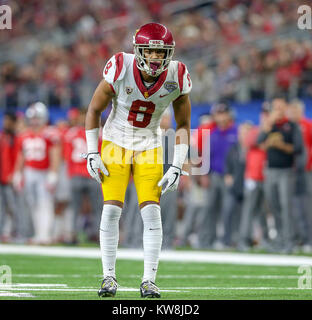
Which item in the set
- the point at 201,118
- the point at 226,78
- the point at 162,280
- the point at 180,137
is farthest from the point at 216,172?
the point at 180,137

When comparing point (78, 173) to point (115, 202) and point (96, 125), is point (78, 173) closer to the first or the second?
point (96, 125)

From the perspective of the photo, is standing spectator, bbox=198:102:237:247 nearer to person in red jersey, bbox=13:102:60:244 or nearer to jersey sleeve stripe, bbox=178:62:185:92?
person in red jersey, bbox=13:102:60:244

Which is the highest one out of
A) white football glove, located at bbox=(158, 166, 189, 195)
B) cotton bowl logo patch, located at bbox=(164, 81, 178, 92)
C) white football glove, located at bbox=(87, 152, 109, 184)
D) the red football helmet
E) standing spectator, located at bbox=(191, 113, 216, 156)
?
the red football helmet

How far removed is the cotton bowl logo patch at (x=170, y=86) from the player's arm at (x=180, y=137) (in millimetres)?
110

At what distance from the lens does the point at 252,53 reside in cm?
1505

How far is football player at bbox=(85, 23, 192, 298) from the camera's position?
5660 mm

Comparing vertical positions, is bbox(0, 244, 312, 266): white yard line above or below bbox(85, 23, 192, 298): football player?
below

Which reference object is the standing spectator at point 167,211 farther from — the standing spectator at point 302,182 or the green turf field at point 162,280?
the green turf field at point 162,280

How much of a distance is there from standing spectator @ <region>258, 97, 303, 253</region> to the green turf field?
2094mm

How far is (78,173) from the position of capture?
12.3 meters

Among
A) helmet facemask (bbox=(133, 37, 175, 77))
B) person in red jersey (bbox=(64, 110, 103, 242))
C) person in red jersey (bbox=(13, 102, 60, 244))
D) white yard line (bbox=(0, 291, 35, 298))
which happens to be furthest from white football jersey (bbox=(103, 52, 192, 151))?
person in red jersey (bbox=(13, 102, 60, 244))

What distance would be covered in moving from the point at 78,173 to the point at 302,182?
3.29 metres

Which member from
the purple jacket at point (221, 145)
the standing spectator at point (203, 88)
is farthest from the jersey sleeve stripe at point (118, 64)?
the standing spectator at point (203, 88)
